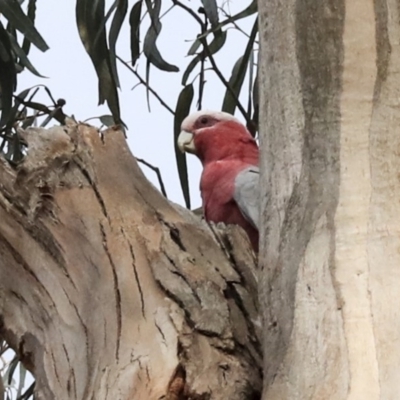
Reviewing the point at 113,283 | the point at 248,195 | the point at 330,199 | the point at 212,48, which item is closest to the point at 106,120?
the point at 212,48

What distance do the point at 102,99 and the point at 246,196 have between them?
0.38 metres

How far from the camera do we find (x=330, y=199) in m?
0.92

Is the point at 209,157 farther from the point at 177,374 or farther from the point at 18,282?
the point at 177,374

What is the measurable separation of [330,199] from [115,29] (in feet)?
2.93

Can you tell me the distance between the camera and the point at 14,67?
1.65m

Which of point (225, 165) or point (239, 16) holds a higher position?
point (239, 16)

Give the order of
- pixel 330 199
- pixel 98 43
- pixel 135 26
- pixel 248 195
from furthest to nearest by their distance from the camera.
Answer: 1. pixel 135 26
2. pixel 98 43
3. pixel 248 195
4. pixel 330 199

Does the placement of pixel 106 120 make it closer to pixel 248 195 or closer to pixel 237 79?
pixel 237 79

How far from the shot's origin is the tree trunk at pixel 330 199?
33.4 inches

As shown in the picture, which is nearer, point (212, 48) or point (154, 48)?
point (154, 48)

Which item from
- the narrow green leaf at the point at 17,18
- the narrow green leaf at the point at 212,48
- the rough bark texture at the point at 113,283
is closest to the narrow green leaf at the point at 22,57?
the narrow green leaf at the point at 17,18

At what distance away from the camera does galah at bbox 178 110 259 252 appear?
1573 mm

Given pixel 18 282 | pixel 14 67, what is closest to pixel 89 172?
pixel 18 282

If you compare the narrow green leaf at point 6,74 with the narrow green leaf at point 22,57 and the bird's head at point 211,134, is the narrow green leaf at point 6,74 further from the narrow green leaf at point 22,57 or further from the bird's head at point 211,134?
the bird's head at point 211,134
